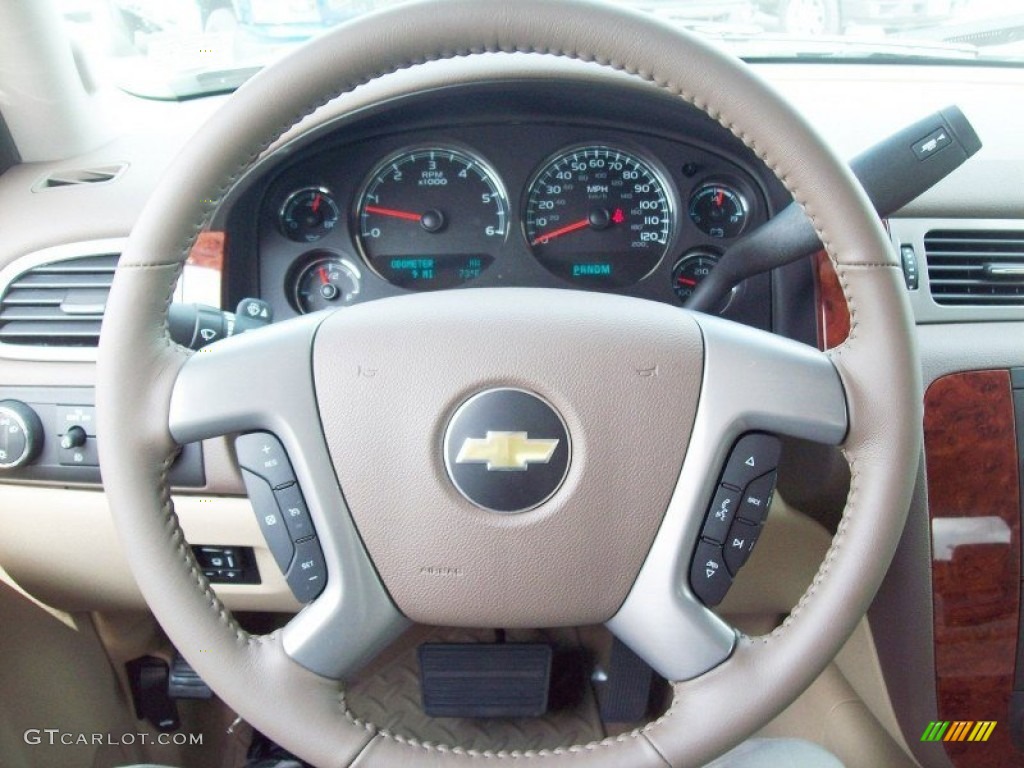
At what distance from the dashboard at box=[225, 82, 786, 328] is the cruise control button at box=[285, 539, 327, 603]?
0.57 metres

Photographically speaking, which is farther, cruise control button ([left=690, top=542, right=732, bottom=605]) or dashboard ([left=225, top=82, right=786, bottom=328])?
dashboard ([left=225, top=82, right=786, bottom=328])

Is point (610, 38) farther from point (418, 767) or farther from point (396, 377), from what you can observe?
point (418, 767)

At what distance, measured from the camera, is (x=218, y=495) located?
4.06 feet

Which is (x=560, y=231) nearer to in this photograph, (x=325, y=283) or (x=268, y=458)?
(x=325, y=283)

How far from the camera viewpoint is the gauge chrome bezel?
1.39m

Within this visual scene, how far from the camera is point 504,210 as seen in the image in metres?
1.41

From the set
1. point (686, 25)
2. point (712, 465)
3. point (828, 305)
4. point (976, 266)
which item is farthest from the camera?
point (686, 25)

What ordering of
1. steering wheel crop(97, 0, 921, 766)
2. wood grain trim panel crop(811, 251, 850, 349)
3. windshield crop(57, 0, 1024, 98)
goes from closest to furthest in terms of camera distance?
steering wheel crop(97, 0, 921, 766)
wood grain trim panel crop(811, 251, 850, 349)
windshield crop(57, 0, 1024, 98)

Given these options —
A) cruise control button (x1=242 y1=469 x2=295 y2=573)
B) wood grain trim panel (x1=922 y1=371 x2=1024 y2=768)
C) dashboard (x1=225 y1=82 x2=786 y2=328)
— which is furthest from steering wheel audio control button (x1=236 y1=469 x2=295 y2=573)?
wood grain trim panel (x1=922 y1=371 x2=1024 y2=768)

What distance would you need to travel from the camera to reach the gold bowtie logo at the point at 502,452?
35.5 inches

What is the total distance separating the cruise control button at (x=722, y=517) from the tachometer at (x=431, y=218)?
2.10 ft

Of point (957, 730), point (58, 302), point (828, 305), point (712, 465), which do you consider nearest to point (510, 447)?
point (712, 465)

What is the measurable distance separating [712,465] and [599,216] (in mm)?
601

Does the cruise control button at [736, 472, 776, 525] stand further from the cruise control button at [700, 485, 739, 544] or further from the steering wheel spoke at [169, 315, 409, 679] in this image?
the steering wheel spoke at [169, 315, 409, 679]
